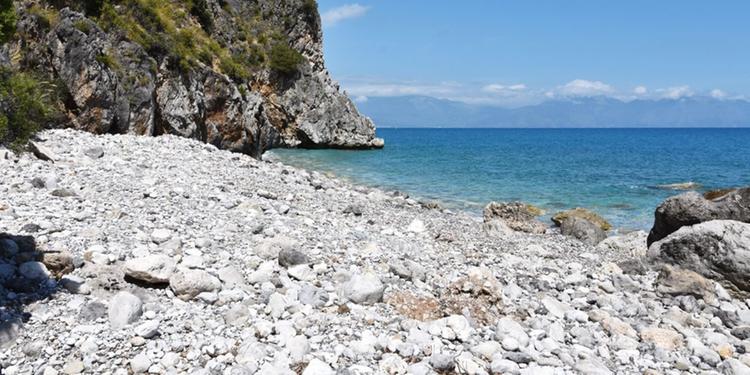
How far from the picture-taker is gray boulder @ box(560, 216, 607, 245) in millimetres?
18500

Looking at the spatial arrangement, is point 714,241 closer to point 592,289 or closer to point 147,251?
point 592,289

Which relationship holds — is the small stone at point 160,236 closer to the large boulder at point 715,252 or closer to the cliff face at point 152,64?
the large boulder at point 715,252

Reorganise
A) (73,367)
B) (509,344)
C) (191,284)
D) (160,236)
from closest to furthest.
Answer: (73,367)
(509,344)
(191,284)
(160,236)

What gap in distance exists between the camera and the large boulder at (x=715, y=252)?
1185 centimetres

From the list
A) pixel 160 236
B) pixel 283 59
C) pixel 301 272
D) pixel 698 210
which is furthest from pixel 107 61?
pixel 283 59

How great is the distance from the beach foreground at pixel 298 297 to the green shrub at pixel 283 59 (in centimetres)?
5161

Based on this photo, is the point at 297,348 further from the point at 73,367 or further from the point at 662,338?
the point at 662,338

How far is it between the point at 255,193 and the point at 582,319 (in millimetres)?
10268

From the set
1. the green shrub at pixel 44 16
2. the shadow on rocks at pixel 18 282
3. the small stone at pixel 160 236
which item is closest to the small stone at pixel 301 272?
the small stone at pixel 160 236

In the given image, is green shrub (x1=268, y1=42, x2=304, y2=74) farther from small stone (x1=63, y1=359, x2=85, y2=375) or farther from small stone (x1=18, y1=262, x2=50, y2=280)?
small stone (x1=63, y1=359, x2=85, y2=375)

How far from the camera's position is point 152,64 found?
1209 inches

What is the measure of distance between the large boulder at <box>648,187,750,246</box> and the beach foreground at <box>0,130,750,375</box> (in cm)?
386

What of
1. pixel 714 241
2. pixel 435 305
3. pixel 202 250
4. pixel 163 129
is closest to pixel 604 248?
pixel 714 241

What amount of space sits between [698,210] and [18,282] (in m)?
16.9
